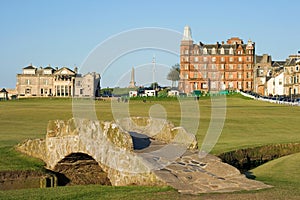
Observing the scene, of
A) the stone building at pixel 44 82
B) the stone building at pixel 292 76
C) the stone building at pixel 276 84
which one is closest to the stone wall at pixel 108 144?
the stone building at pixel 292 76

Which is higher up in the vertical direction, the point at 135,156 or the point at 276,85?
the point at 276,85

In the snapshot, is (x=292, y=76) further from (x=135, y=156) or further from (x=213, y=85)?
(x=135, y=156)

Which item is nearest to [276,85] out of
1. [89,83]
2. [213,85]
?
[213,85]

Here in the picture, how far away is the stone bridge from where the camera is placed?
14.9 meters

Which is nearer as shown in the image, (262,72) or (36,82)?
(262,72)

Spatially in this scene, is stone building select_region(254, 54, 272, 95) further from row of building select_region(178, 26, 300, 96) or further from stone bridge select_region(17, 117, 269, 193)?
stone bridge select_region(17, 117, 269, 193)

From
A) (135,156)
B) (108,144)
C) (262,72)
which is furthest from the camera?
(262,72)

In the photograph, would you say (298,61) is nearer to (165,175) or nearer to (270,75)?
(270,75)

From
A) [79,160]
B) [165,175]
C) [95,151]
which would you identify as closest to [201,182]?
[165,175]

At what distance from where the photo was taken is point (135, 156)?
15.2 m

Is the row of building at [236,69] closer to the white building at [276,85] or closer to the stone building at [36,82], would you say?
the white building at [276,85]

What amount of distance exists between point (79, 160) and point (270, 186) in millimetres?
7394

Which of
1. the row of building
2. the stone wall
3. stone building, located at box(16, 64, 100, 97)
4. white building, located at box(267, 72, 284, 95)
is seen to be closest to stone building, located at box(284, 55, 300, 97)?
white building, located at box(267, 72, 284, 95)

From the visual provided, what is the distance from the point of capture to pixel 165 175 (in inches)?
588
